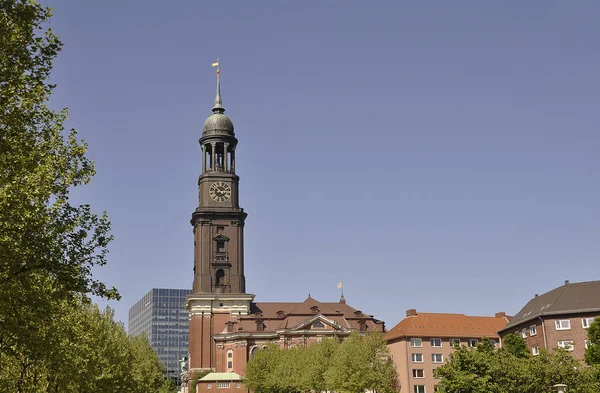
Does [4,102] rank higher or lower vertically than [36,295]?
higher

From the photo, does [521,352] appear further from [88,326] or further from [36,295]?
[36,295]

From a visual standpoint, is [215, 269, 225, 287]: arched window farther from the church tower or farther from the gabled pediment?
the gabled pediment

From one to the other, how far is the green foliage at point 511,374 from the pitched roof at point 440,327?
1811 inches

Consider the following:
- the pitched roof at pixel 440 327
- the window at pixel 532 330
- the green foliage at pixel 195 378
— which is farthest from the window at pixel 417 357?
the green foliage at pixel 195 378

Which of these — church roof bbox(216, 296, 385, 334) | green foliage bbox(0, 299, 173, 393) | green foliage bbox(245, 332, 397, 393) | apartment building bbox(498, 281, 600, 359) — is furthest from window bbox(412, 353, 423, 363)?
green foliage bbox(0, 299, 173, 393)

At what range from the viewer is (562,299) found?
87.0 meters

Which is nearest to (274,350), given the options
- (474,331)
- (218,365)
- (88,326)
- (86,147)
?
(218,365)

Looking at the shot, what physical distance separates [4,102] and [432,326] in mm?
95637

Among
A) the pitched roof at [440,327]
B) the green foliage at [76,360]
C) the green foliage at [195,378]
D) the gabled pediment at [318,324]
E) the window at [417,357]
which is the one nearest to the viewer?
the green foliage at [76,360]

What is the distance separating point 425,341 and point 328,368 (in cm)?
2199

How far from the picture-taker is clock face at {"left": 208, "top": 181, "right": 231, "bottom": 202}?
146 metres

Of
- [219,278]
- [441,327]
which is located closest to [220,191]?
[219,278]

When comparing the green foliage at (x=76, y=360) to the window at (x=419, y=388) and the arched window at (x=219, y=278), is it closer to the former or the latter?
the window at (x=419, y=388)

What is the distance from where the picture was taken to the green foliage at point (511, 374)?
62156 millimetres
